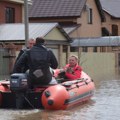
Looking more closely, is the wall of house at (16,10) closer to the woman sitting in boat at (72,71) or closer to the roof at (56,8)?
the roof at (56,8)

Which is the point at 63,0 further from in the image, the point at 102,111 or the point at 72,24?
the point at 102,111

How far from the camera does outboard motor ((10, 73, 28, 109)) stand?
42.1ft

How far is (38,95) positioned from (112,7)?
50.2 metres

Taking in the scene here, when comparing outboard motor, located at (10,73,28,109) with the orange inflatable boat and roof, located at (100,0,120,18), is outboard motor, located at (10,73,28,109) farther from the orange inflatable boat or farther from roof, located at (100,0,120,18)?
roof, located at (100,0,120,18)

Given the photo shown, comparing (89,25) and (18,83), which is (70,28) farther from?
(18,83)

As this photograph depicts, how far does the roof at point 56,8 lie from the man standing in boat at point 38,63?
Answer: 105 ft

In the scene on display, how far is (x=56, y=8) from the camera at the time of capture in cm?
4631

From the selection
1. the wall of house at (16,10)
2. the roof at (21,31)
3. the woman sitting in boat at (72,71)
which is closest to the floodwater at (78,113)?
the woman sitting in boat at (72,71)

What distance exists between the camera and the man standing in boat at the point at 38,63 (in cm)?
1304

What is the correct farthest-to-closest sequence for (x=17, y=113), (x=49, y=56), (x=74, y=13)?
(x=74, y=13) < (x=49, y=56) < (x=17, y=113)

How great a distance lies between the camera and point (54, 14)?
149ft

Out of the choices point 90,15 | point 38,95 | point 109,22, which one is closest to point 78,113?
point 38,95

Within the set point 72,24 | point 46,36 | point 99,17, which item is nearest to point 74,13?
point 72,24

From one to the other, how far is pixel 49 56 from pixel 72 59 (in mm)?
1650
